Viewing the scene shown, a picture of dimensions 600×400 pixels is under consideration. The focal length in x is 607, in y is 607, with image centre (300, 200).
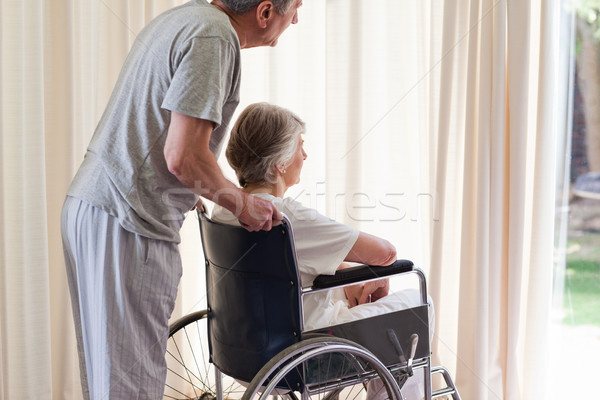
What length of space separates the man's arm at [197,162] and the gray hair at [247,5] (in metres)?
0.29

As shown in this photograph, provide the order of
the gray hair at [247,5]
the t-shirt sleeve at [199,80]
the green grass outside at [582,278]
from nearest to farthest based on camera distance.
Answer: the t-shirt sleeve at [199,80] → the gray hair at [247,5] → the green grass outside at [582,278]

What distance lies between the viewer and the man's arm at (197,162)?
1.19 metres

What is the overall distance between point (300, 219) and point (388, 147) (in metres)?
1.09

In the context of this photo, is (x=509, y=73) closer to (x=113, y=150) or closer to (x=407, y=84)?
(x=407, y=84)

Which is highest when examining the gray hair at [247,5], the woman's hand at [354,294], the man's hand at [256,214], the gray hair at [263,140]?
the gray hair at [247,5]

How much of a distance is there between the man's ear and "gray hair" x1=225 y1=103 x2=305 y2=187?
0.30 meters

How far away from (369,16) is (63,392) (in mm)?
1895

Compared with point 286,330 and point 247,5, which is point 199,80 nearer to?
point 247,5

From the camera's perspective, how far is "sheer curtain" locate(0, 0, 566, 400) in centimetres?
211

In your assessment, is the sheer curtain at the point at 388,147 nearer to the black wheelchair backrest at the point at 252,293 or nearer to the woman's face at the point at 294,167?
the woman's face at the point at 294,167

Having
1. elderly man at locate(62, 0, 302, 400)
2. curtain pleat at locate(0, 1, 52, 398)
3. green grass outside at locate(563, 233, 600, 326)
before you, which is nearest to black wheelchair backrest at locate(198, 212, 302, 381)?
elderly man at locate(62, 0, 302, 400)

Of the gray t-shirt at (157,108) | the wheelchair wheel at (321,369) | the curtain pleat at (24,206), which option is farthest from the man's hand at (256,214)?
the curtain pleat at (24,206)

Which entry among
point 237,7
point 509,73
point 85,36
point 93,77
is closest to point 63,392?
point 93,77

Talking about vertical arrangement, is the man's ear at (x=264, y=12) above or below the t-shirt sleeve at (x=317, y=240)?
above
